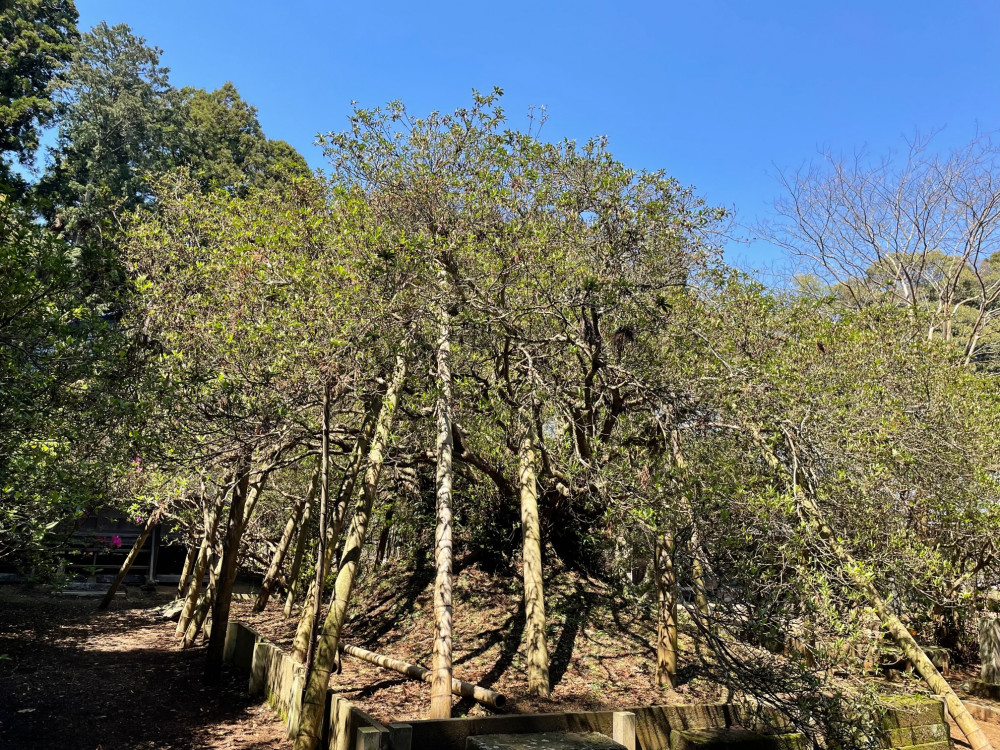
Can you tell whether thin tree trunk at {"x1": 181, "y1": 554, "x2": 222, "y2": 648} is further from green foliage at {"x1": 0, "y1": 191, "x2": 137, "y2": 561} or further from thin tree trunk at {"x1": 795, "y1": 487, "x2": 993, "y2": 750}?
thin tree trunk at {"x1": 795, "y1": 487, "x2": 993, "y2": 750}

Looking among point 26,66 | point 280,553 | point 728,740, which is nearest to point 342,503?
point 728,740

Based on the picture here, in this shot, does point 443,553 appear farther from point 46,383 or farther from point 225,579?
point 46,383

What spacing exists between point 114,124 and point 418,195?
28.6 metres

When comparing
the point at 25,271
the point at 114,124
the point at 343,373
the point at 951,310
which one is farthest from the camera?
the point at 114,124

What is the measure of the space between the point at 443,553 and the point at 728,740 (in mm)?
3615

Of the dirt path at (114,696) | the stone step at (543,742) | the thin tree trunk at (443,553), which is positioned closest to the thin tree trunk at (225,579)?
the dirt path at (114,696)

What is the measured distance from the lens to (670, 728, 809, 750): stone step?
265 inches

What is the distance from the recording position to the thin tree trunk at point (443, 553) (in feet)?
23.0

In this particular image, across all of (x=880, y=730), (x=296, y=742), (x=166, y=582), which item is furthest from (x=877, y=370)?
(x=166, y=582)

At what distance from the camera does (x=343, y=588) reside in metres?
6.91

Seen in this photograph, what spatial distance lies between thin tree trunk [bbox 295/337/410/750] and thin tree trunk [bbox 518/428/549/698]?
2.03 m

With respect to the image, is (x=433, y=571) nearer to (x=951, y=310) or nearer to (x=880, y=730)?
(x=880, y=730)

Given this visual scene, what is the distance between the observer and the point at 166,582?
21625 mm

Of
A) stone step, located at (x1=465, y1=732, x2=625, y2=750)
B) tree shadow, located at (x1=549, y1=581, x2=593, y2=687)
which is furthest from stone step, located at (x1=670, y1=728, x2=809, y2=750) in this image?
tree shadow, located at (x1=549, y1=581, x2=593, y2=687)
